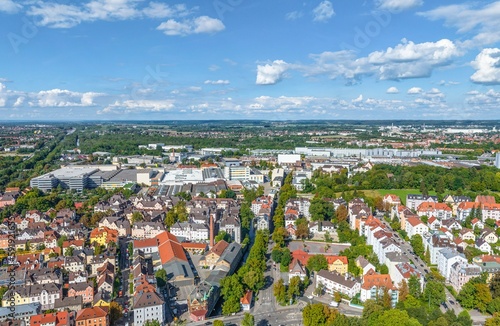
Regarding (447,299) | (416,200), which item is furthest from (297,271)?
(416,200)

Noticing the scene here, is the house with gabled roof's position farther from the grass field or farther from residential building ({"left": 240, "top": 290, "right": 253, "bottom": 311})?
the grass field

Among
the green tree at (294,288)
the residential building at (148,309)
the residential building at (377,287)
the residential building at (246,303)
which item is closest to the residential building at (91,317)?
the residential building at (148,309)

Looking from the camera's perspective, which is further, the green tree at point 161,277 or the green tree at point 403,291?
the green tree at point 161,277

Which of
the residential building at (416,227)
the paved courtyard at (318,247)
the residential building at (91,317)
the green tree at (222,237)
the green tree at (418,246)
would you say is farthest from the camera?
the residential building at (416,227)

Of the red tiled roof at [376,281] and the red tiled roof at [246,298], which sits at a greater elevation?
the red tiled roof at [376,281]

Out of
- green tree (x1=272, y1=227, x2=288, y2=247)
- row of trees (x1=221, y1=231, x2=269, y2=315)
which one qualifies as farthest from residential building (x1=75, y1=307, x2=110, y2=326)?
green tree (x1=272, y1=227, x2=288, y2=247)

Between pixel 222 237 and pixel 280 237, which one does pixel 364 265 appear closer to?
pixel 280 237

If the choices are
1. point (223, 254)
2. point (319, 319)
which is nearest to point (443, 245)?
point (319, 319)

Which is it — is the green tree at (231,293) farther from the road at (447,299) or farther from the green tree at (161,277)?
the road at (447,299)
